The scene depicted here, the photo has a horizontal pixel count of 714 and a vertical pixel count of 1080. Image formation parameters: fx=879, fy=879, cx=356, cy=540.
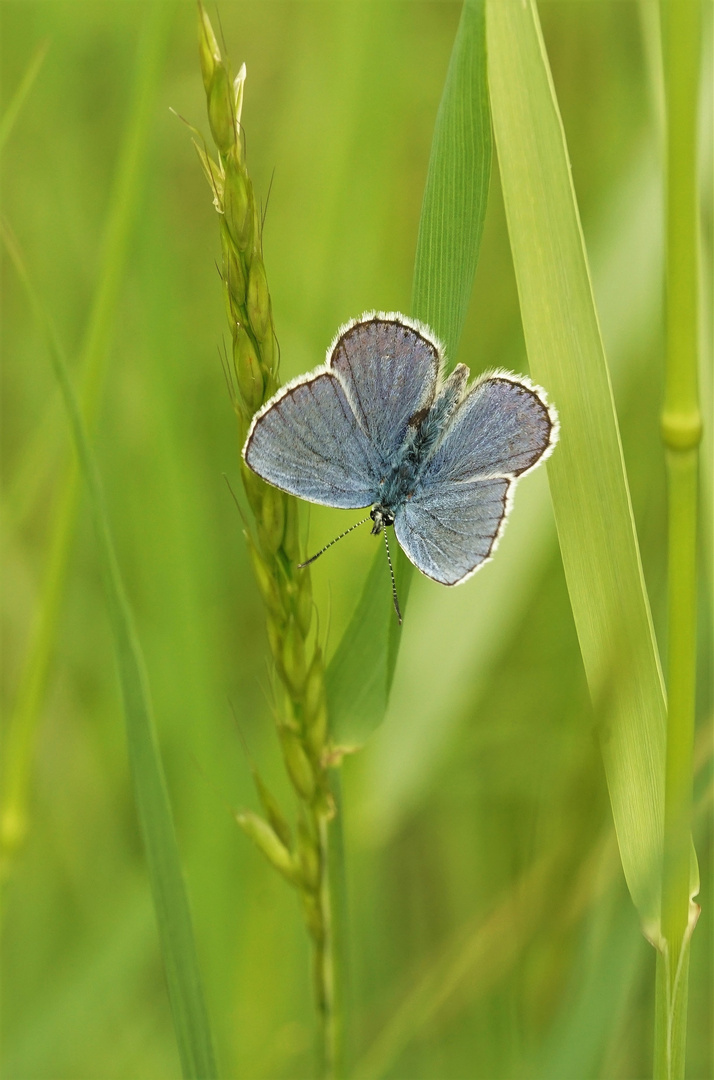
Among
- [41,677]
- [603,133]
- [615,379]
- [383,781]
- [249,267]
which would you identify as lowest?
[383,781]

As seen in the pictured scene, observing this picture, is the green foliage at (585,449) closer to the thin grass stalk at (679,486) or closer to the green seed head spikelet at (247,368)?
the thin grass stalk at (679,486)

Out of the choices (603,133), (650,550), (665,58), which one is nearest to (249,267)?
(665,58)

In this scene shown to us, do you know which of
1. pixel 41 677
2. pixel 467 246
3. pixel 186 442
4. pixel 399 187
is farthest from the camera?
pixel 399 187

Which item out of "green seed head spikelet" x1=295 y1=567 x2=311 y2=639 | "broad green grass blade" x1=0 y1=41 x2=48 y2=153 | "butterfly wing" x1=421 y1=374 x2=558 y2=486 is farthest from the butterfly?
"broad green grass blade" x1=0 y1=41 x2=48 y2=153

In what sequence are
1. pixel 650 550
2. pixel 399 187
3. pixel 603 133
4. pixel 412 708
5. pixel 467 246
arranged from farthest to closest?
pixel 399 187, pixel 603 133, pixel 412 708, pixel 650 550, pixel 467 246

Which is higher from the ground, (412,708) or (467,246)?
(467,246)

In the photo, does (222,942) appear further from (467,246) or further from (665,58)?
(665,58)

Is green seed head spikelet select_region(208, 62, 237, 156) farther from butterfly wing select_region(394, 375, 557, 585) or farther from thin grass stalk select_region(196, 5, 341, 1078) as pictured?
butterfly wing select_region(394, 375, 557, 585)

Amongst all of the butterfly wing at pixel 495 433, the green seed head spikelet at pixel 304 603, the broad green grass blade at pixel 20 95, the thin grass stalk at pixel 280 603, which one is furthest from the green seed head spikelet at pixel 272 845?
the broad green grass blade at pixel 20 95
